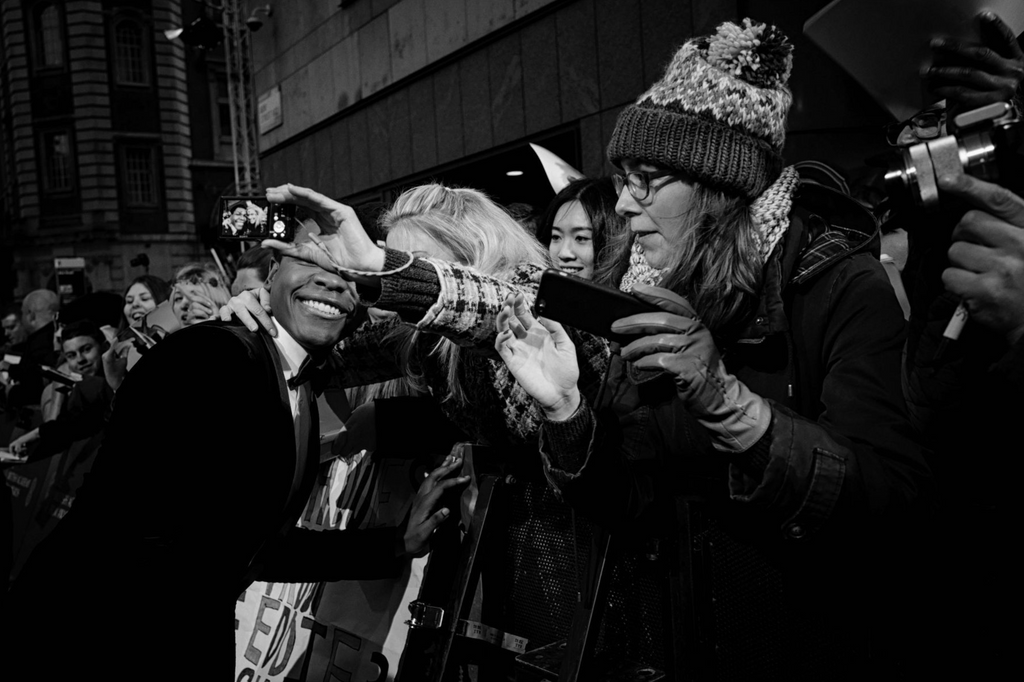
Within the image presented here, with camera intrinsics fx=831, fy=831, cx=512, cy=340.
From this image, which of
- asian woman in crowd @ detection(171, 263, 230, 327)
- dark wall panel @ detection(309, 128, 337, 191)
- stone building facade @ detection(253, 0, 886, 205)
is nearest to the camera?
asian woman in crowd @ detection(171, 263, 230, 327)

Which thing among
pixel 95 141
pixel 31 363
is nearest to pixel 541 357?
pixel 31 363

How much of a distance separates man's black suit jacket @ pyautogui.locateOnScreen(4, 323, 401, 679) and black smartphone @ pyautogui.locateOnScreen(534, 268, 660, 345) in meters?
0.85

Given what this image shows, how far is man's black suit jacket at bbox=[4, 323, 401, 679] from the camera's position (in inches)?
75.4

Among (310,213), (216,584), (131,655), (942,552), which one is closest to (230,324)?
(310,213)

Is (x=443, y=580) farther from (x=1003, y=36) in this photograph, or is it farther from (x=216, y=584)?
(x=1003, y=36)

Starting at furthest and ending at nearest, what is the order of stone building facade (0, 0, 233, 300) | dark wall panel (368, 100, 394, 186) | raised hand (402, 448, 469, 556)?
stone building facade (0, 0, 233, 300)
dark wall panel (368, 100, 394, 186)
raised hand (402, 448, 469, 556)

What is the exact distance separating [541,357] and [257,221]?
775mm

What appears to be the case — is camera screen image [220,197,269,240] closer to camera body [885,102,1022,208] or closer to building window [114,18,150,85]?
camera body [885,102,1022,208]

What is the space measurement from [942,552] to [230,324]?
72.2 inches

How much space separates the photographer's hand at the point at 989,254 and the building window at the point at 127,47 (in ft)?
143

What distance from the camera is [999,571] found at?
1.72 metres

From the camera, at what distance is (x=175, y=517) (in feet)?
6.58

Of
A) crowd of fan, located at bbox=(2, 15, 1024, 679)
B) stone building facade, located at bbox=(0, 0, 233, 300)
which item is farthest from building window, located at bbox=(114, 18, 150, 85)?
crowd of fan, located at bbox=(2, 15, 1024, 679)

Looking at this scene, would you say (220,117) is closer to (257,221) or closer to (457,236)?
(457,236)
